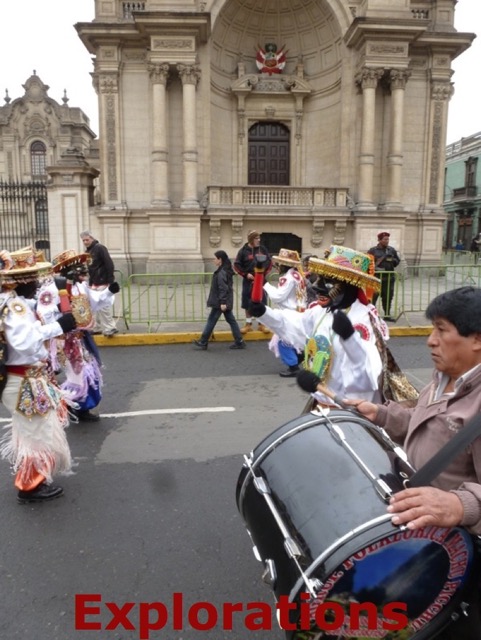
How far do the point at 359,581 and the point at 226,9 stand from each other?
2108 cm

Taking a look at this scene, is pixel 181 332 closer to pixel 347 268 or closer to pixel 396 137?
pixel 347 268

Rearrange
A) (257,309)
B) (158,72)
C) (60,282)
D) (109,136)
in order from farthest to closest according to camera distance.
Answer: (109,136) → (158,72) → (60,282) → (257,309)

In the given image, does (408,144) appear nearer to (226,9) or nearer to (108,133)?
(226,9)

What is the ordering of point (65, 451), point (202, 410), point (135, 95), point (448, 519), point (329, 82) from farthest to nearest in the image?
point (329, 82)
point (135, 95)
point (202, 410)
point (65, 451)
point (448, 519)

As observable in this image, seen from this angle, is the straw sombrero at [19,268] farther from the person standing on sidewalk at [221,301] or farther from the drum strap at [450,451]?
the person standing on sidewalk at [221,301]

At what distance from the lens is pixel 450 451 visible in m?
1.74

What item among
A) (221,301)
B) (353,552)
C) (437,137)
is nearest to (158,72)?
(437,137)

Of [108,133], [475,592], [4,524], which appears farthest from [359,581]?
[108,133]

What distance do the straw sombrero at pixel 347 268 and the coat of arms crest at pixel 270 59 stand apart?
19.1 meters

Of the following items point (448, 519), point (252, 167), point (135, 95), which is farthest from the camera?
point (252, 167)

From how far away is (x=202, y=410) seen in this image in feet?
19.0

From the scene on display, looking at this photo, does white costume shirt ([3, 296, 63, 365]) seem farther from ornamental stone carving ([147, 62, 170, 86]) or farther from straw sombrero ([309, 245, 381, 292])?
ornamental stone carving ([147, 62, 170, 86])

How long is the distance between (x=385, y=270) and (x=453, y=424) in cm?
925

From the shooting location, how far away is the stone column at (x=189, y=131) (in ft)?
57.6
